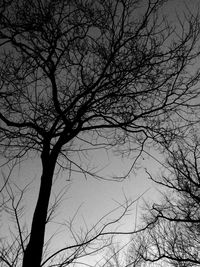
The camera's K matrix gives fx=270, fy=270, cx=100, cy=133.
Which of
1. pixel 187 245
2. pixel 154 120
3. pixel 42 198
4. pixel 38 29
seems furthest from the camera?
pixel 187 245

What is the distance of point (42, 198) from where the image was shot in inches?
117

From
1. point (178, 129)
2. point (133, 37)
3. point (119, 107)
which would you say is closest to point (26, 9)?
point (133, 37)

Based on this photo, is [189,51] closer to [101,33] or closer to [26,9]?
[101,33]

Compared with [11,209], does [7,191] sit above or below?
above

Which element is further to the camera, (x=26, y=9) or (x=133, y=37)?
(x=133, y=37)

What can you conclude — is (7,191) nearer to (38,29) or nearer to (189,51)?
(38,29)

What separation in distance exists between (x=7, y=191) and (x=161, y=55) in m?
2.73

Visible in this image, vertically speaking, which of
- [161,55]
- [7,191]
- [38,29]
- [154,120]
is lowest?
[7,191]

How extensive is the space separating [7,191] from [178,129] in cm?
258

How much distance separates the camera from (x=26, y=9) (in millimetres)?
3426

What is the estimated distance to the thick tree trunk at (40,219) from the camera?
2.60 meters

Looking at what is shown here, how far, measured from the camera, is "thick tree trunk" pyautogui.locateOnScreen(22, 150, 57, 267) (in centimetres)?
260

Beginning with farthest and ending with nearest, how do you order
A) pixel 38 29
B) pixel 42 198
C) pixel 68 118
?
pixel 68 118, pixel 38 29, pixel 42 198

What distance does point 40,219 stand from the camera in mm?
2818
